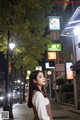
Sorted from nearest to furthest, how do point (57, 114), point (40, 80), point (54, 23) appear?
1. point (40, 80)
2. point (57, 114)
3. point (54, 23)

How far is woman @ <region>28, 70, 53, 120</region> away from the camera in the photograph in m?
3.94

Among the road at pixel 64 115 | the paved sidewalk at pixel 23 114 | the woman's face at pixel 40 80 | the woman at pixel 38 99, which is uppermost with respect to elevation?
the woman's face at pixel 40 80

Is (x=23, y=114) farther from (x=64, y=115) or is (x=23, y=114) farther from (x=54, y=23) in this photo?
(x=54, y=23)

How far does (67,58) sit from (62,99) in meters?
6.33

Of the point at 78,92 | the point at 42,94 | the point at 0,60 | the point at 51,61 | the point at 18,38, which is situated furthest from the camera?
the point at 0,60

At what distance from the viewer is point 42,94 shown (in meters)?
4.14

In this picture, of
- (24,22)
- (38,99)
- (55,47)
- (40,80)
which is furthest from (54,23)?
(38,99)

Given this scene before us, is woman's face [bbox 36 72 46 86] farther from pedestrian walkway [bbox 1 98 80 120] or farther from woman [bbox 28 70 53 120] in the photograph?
pedestrian walkway [bbox 1 98 80 120]

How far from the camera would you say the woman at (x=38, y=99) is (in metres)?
3.94

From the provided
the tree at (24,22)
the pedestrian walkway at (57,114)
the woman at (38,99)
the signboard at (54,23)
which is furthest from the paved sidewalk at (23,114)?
the woman at (38,99)

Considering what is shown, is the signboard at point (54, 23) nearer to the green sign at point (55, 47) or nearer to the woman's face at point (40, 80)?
the green sign at point (55, 47)

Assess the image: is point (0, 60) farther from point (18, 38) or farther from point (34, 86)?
point (34, 86)

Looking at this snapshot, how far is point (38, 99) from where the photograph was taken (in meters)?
4.04

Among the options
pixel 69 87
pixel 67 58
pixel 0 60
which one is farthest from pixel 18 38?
pixel 0 60
